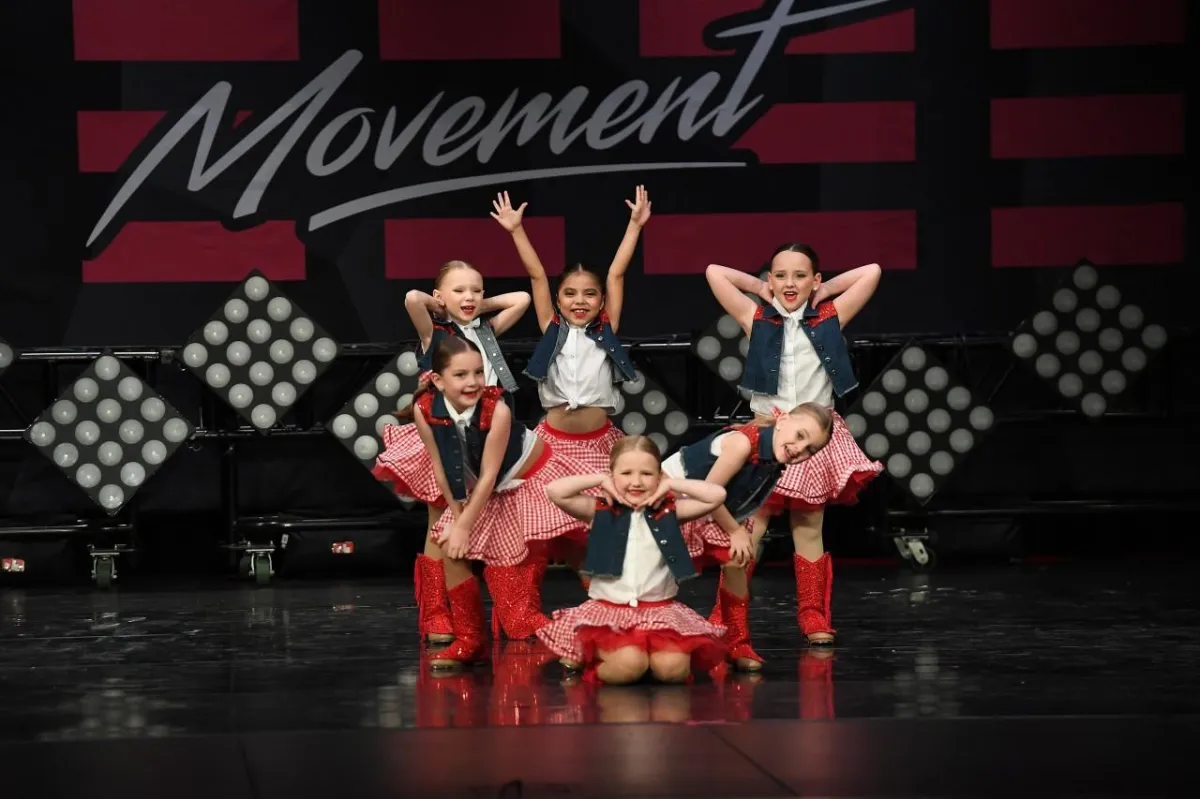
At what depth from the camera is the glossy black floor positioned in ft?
11.8

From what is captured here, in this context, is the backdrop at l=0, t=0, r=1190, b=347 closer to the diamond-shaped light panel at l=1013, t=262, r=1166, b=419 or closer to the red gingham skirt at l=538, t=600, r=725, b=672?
the diamond-shaped light panel at l=1013, t=262, r=1166, b=419

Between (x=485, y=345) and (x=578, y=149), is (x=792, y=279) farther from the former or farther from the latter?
(x=578, y=149)

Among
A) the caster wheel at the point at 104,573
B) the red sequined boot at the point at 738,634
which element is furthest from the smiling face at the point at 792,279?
the caster wheel at the point at 104,573

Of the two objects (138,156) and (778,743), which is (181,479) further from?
(778,743)

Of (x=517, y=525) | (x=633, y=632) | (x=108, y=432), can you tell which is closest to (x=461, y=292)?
(x=517, y=525)

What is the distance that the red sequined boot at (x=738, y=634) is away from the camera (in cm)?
493

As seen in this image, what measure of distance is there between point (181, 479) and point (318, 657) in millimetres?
2979

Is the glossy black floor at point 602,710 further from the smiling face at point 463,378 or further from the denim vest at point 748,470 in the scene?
the smiling face at point 463,378

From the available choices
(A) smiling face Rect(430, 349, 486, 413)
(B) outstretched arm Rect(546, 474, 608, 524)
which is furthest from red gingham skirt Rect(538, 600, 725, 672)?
(A) smiling face Rect(430, 349, 486, 413)

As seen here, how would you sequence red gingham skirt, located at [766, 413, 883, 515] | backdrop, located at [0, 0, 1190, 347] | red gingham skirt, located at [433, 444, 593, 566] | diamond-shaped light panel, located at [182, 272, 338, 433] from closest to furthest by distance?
red gingham skirt, located at [433, 444, 593, 566], red gingham skirt, located at [766, 413, 883, 515], diamond-shaped light panel, located at [182, 272, 338, 433], backdrop, located at [0, 0, 1190, 347]

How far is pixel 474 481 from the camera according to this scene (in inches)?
202

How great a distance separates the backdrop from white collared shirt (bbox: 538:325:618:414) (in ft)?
7.36

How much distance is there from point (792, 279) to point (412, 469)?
4.18 feet

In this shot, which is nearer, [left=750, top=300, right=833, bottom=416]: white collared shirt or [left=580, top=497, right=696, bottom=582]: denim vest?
[left=580, top=497, right=696, bottom=582]: denim vest
